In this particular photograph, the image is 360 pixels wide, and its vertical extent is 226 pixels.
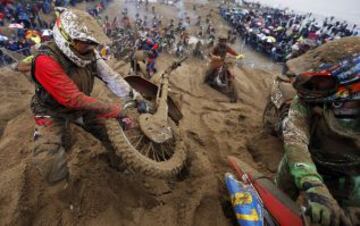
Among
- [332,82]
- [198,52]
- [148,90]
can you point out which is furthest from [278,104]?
[198,52]

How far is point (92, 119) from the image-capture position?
3619mm

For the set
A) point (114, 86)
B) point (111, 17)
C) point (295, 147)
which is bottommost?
point (111, 17)

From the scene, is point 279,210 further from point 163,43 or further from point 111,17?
point 111,17

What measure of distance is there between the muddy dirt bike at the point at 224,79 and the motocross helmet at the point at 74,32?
5996 mm

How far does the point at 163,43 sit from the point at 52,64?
41.6 ft

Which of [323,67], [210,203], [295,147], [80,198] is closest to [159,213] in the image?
[210,203]

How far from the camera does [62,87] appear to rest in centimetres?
286

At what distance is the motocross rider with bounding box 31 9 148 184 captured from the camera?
2871mm

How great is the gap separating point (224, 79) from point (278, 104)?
3.74 meters

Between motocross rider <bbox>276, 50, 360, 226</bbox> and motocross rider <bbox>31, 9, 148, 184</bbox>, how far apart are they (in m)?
1.78

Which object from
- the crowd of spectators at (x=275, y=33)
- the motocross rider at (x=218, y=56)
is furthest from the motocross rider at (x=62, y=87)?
the crowd of spectators at (x=275, y=33)

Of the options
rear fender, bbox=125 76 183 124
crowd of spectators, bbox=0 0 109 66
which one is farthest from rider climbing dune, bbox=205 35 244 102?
crowd of spectators, bbox=0 0 109 66

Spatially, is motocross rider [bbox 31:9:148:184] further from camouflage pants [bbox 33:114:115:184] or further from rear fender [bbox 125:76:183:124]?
rear fender [bbox 125:76:183:124]

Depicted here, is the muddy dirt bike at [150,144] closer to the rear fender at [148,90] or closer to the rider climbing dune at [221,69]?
the rear fender at [148,90]
